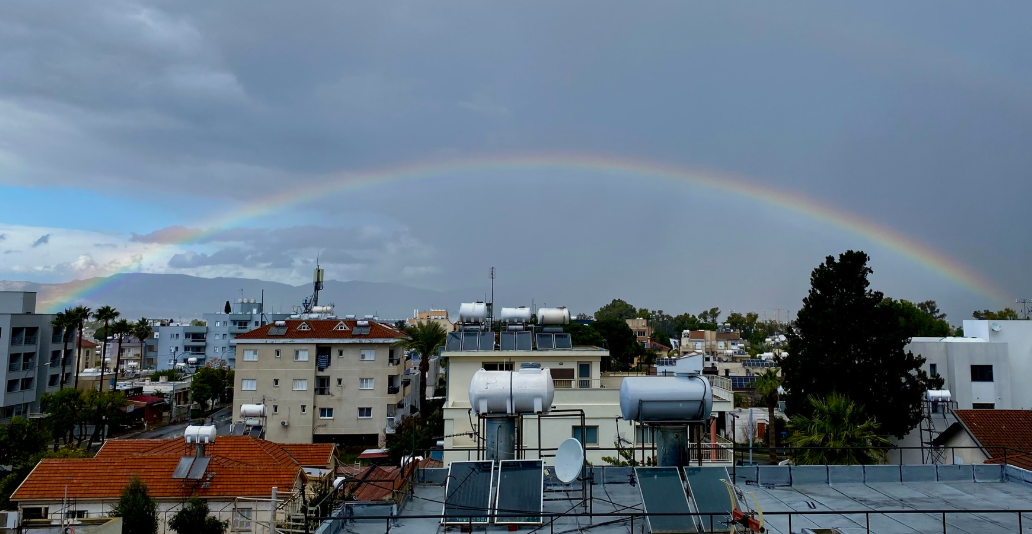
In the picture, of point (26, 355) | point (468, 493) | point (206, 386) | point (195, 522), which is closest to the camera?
point (468, 493)

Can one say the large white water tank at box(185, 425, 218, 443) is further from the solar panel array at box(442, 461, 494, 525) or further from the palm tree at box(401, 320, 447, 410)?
the palm tree at box(401, 320, 447, 410)

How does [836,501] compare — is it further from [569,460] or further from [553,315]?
[553,315]

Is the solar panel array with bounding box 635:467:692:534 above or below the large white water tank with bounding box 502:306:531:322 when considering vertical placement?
below

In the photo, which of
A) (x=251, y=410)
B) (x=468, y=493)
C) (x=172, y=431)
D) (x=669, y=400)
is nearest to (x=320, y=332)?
(x=251, y=410)

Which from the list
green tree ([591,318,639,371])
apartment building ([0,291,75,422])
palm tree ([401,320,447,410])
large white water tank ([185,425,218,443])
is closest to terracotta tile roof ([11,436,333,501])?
large white water tank ([185,425,218,443])

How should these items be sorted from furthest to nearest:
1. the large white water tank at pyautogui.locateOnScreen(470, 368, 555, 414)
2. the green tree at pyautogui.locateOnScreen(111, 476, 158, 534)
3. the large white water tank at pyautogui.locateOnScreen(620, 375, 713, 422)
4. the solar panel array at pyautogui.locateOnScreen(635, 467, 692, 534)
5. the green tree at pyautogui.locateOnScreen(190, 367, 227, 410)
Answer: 1. the green tree at pyautogui.locateOnScreen(190, 367, 227, 410)
2. the green tree at pyautogui.locateOnScreen(111, 476, 158, 534)
3. the large white water tank at pyautogui.locateOnScreen(470, 368, 555, 414)
4. the large white water tank at pyautogui.locateOnScreen(620, 375, 713, 422)
5. the solar panel array at pyautogui.locateOnScreen(635, 467, 692, 534)

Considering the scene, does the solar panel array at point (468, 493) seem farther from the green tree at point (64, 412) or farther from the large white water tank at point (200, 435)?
the green tree at point (64, 412)

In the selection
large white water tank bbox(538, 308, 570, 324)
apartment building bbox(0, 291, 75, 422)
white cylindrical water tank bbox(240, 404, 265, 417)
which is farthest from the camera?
apartment building bbox(0, 291, 75, 422)
